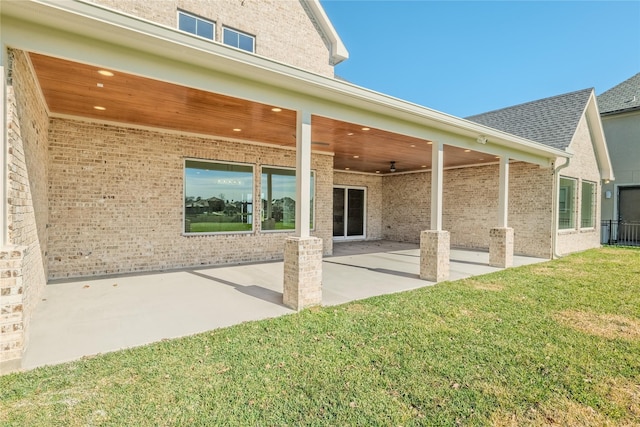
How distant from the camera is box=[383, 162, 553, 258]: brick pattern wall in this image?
10711 millimetres

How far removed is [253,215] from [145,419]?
6.77m

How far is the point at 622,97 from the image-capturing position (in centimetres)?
1680

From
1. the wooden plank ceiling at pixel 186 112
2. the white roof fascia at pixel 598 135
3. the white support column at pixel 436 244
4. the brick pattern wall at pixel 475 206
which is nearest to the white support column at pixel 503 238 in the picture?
the wooden plank ceiling at pixel 186 112

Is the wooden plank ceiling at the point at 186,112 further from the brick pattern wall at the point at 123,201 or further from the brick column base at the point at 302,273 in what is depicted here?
the brick column base at the point at 302,273

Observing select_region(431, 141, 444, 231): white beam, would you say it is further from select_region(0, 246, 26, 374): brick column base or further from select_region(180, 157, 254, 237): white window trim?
select_region(0, 246, 26, 374): brick column base

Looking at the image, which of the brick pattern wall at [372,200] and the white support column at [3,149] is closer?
the white support column at [3,149]

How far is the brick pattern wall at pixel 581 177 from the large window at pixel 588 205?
17cm

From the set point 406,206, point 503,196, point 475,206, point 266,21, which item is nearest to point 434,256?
point 503,196

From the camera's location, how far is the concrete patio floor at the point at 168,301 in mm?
3814

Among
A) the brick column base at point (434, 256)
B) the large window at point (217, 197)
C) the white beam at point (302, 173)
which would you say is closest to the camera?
the white beam at point (302, 173)

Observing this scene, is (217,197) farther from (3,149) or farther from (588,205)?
(588,205)

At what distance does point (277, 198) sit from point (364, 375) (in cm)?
696

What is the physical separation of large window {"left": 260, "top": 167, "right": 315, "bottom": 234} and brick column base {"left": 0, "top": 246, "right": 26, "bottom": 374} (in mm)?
6316

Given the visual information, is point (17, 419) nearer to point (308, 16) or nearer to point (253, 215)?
point (253, 215)
